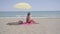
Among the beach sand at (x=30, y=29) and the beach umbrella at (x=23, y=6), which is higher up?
the beach umbrella at (x=23, y=6)

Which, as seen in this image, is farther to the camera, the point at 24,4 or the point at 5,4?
the point at 5,4

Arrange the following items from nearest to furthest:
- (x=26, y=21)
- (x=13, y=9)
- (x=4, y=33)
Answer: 1. (x=4, y=33)
2. (x=26, y=21)
3. (x=13, y=9)

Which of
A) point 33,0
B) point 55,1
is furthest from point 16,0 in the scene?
point 55,1

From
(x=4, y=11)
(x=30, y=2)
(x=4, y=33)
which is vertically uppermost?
(x=30, y=2)

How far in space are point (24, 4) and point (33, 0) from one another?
0.28 metres

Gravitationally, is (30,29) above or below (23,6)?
below

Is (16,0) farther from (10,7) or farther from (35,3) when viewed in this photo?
(35,3)

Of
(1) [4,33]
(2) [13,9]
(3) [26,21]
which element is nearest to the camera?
(1) [4,33]

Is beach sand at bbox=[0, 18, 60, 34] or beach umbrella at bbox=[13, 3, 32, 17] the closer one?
beach sand at bbox=[0, 18, 60, 34]

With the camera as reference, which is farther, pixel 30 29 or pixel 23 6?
pixel 23 6

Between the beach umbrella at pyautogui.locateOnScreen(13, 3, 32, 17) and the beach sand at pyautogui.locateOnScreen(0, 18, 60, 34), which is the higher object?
the beach umbrella at pyautogui.locateOnScreen(13, 3, 32, 17)

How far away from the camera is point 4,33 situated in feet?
7.71

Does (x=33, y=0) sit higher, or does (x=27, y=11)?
(x=33, y=0)

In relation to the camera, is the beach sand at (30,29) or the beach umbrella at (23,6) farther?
the beach umbrella at (23,6)
